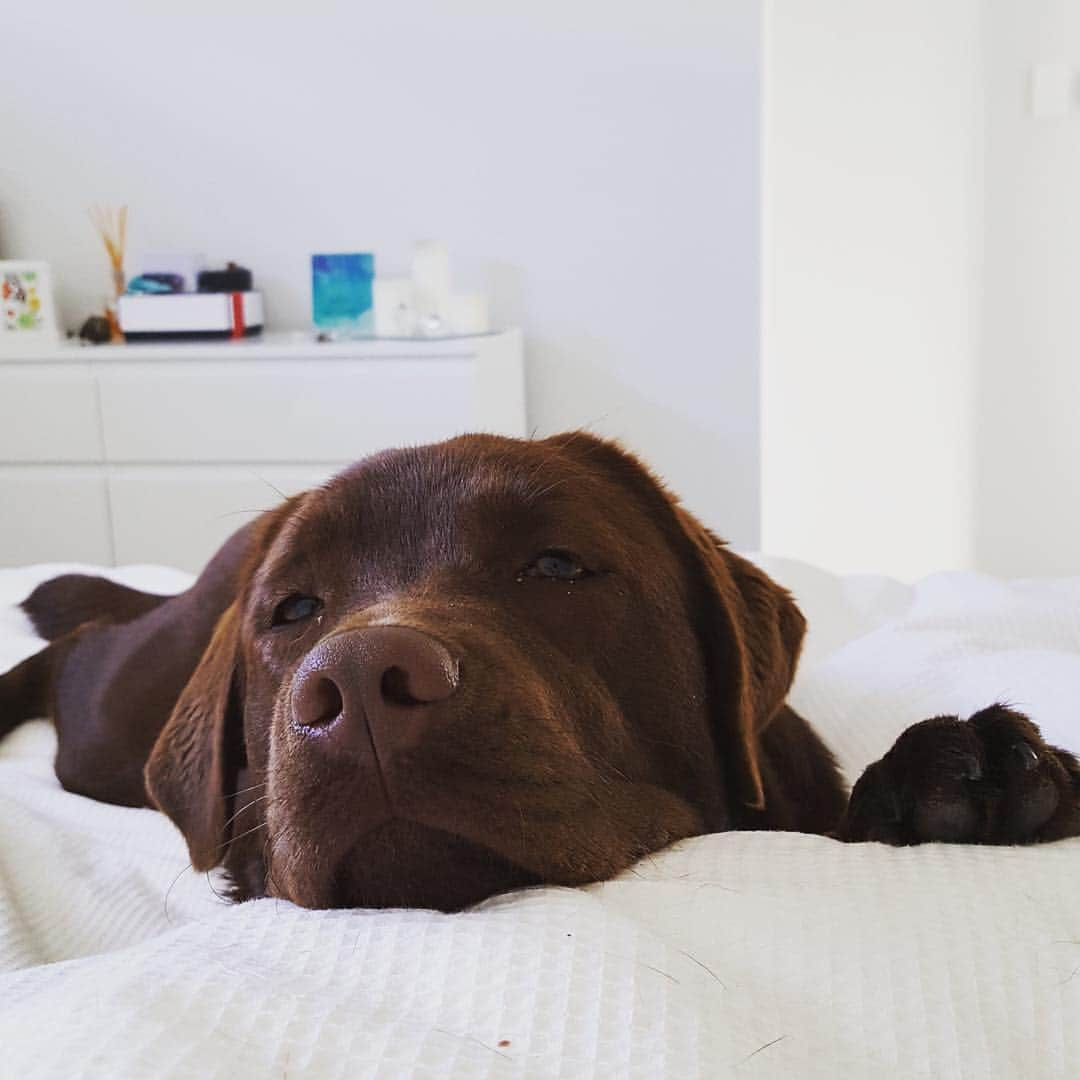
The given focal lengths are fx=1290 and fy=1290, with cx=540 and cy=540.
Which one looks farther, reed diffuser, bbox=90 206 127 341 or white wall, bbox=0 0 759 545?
reed diffuser, bbox=90 206 127 341

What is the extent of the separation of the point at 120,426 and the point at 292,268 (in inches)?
39.0

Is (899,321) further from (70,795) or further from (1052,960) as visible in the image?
(1052,960)

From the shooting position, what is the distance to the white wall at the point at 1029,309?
452 centimetres

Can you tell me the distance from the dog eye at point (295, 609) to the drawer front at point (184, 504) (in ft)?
10.8

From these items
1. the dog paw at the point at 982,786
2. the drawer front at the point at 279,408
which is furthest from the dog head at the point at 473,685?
the drawer front at the point at 279,408

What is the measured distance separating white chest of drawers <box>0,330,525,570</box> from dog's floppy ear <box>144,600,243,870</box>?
9.57 feet

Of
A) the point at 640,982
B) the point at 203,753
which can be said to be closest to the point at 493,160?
the point at 203,753

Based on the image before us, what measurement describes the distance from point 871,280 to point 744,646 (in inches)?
145

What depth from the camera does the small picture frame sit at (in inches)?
191

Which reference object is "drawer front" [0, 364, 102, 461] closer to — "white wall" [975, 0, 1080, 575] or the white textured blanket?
"white wall" [975, 0, 1080, 575]

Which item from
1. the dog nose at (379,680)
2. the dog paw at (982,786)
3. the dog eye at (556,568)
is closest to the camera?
the dog nose at (379,680)

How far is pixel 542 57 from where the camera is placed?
4836 millimetres

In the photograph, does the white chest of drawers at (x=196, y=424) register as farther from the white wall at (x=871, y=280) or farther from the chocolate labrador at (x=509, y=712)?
the chocolate labrador at (x=509, y=712)

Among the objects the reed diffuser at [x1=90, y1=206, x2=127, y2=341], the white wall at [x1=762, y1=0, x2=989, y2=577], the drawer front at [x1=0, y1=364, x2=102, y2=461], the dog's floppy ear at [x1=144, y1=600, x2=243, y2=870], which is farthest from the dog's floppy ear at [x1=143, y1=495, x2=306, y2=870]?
the reed diffuser at [x1=90, y1=206, x2=127, y2=341]
